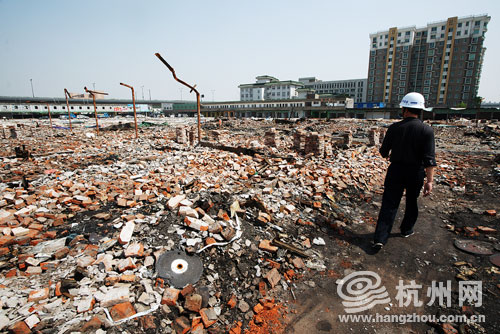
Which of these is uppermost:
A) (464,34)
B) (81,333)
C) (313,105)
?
(464,34)

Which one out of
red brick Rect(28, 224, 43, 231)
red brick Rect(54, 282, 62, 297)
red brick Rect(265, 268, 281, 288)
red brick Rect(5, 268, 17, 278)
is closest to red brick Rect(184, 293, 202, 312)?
red brick Rect(265, 268, 281, 288)

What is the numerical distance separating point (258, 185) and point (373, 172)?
12.5 feet

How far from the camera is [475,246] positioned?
3570mm

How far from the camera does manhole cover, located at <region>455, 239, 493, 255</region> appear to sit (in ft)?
11.2

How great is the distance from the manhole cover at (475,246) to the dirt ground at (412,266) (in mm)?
96

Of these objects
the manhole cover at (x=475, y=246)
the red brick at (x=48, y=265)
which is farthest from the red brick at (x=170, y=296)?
the manhole cover at (x=475, y=246)

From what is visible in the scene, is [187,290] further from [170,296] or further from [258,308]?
[258,308]

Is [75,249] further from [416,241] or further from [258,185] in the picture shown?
[416,241]

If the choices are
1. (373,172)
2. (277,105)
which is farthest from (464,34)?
(373,172)

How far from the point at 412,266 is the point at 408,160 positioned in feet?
4.85

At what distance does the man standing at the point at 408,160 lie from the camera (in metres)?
3.30

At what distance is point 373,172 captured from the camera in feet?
23.1

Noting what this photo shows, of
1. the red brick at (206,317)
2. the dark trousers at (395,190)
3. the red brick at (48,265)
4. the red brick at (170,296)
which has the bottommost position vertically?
the red brick at (206,317)

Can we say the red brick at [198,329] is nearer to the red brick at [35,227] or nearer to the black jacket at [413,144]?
the red brick at [35,227]
